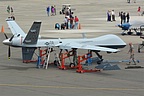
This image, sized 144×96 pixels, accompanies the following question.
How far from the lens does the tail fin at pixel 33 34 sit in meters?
41.5

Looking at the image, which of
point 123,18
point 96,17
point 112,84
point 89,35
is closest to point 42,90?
point 112,84

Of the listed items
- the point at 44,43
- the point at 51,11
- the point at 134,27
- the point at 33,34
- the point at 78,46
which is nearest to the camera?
the point at 33,34

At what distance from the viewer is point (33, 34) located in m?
41.6

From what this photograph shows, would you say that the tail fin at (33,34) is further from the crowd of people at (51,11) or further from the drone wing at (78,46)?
the crowd of people at (51,11)

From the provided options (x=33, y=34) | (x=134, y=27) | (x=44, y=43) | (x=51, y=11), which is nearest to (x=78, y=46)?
(x=44, y=43)

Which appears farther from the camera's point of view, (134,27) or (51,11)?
(51,11)

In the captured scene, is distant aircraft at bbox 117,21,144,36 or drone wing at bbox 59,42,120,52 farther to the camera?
distant aircraft at bbox 117,21,144,36

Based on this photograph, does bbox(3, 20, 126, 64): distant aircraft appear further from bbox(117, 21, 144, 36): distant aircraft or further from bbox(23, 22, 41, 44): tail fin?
bbox(117, 21, 144, 36): distant aircraft

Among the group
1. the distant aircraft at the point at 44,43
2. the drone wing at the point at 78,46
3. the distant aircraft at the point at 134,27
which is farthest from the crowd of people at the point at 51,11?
the drone wing at the point at 78,46

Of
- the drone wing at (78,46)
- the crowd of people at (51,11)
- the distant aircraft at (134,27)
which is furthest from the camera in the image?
the crowd of people at (51,11)

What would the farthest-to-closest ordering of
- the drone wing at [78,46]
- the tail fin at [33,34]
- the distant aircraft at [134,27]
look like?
1. the distant aircraft at [134,27]
2. the tail fin at [33,34]
3. the drone wing at [78,46]

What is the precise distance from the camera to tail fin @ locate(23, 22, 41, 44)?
4151 cm

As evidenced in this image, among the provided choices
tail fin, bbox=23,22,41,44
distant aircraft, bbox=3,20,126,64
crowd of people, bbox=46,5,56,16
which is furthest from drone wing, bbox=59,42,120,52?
crowd of people, bbox=46,5,56,16

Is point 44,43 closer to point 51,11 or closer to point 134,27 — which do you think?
point 134,27
